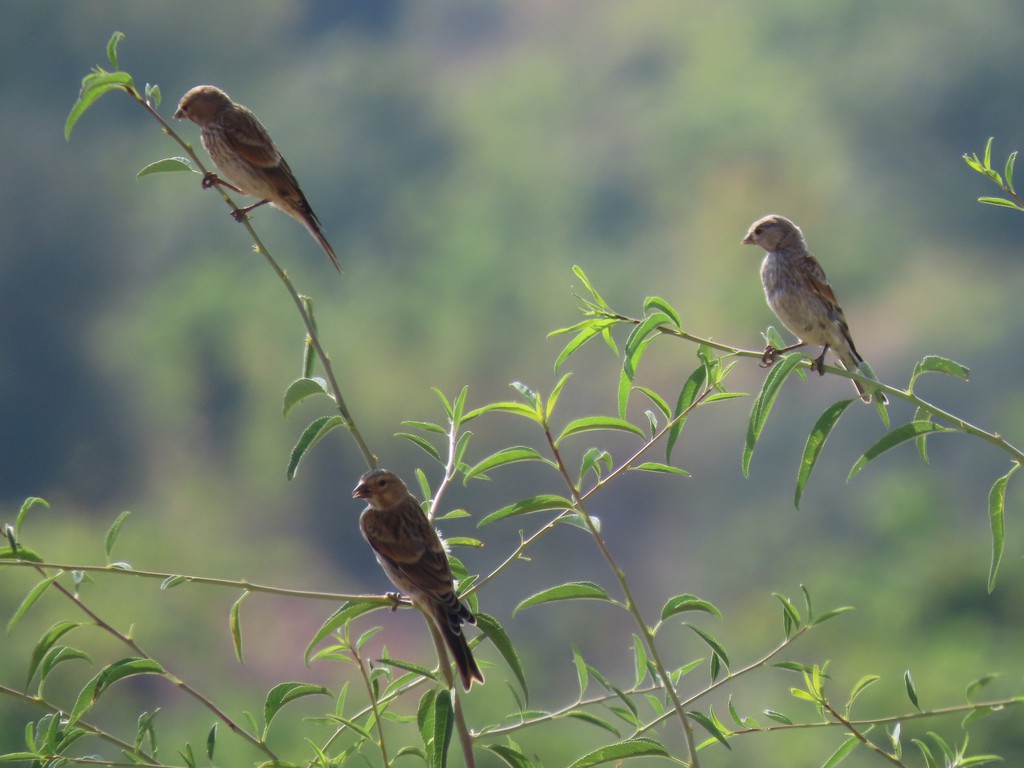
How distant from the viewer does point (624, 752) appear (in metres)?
1.75

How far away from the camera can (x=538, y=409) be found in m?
A: 1.86

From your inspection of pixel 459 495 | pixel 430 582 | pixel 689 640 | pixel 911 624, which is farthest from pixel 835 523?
pixel 430 582

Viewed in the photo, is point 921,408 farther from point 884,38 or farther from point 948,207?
point 884,38

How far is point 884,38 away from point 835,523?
864cm

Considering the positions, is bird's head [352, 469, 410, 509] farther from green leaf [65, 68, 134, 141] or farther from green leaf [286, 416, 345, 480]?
green leaf [65, 68, 134, 141]

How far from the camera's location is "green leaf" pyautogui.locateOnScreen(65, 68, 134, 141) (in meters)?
1.73

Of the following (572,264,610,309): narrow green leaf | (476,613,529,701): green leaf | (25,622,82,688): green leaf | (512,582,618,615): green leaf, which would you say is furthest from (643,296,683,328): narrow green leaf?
(25,622,82,688): green leaf

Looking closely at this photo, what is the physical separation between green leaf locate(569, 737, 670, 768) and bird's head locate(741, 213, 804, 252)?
2.69m

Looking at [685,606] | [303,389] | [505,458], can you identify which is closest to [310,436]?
[303,389]

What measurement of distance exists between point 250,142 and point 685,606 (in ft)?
7.18

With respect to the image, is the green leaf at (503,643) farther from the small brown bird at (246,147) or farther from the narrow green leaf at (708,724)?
the small brown bird at (246,147)

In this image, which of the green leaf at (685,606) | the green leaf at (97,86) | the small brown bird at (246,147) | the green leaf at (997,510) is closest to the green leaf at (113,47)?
the green leaf at (97,86)

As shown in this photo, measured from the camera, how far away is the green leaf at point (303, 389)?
6.08ft

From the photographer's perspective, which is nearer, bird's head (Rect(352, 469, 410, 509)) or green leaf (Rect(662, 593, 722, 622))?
green leaf (Rect(662, 593, 722, 622))
